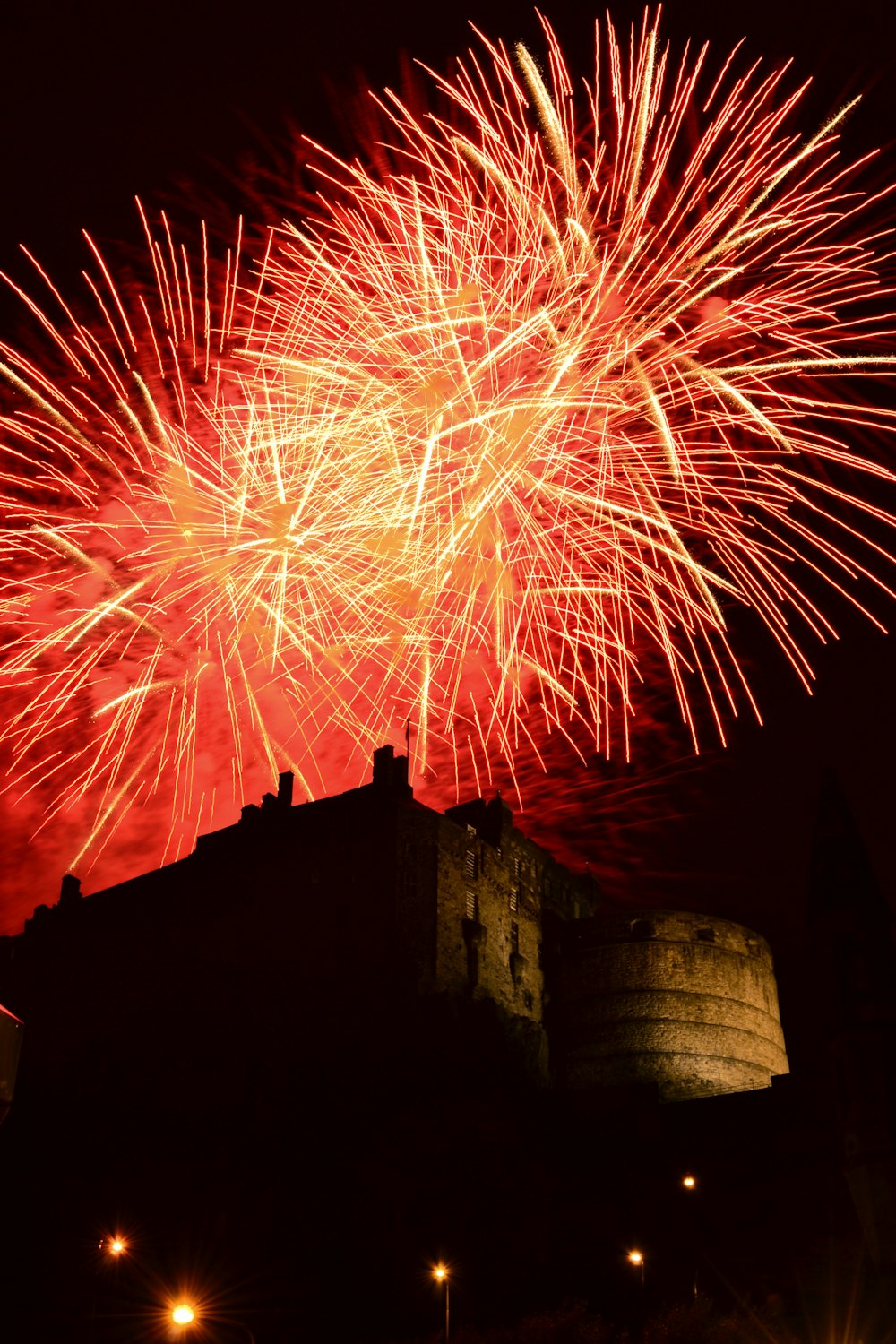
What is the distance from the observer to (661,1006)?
47.9 metres

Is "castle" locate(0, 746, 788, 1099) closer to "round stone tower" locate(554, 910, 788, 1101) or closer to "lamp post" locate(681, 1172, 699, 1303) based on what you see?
"round stone tower" locate(554, 910, 788, 1101)

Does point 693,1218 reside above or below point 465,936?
below

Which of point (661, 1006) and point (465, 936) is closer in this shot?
point (465, 936)

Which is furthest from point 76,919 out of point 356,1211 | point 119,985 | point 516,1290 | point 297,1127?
point 516,1290

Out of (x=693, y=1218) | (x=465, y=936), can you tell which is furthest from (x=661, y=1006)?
(x=693, y=1218)

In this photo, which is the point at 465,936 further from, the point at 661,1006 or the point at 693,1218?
Answer: the point at 693,1218

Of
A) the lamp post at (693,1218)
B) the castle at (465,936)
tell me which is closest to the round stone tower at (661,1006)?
the castle at (465,936)

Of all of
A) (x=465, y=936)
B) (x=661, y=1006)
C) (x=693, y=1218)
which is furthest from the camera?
(x=661, y=1006)

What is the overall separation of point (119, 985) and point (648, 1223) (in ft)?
89.6

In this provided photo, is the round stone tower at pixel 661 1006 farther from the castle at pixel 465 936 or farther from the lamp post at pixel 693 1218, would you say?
the lamp post at pixel 693 1218

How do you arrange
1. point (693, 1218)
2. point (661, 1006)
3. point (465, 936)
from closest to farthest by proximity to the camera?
point (693, 1218) → point (465, 936) → point (661, 1006)

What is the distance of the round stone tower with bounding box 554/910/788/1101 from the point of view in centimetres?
4741

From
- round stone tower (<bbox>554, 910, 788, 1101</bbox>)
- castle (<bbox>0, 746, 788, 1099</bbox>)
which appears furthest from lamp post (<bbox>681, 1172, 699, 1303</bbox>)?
round stone tower (<bbox>554, 910, 788, 1101</bbox>)

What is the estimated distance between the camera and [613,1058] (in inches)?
1869
